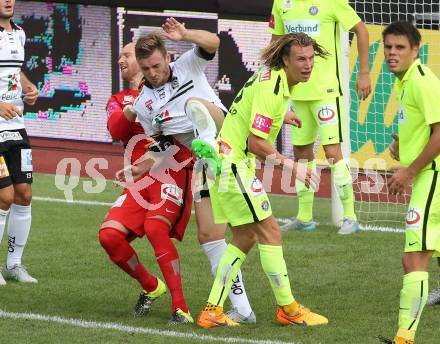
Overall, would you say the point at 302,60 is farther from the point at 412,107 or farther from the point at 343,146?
the point at 343,146

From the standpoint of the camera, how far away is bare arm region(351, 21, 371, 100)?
10.4m

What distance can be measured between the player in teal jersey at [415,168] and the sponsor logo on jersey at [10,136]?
132 inches

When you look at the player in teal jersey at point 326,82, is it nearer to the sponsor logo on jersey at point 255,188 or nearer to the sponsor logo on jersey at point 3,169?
the sponsor logo on jersey at point 3,169

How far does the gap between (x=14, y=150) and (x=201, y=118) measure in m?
2.00

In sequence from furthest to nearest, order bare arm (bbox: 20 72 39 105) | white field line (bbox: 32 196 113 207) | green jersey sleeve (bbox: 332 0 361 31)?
1. white field line (bbox: 32 196 113 207)
2. green jersey sleeve (bbox: 332 0 361 31)
3. bare arm (bbox: 20 72 39 105)

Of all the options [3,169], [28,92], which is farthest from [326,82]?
[3,169]

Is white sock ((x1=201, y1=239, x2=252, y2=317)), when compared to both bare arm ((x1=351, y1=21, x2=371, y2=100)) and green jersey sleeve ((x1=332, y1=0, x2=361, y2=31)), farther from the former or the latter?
green jersey sleeve ((x1=332, y1=0, x2=361, y2=31))

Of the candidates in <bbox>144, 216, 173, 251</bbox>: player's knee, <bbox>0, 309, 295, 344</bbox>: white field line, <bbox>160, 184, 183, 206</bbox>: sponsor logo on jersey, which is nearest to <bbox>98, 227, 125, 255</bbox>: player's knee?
<bbox>144, 216, 173, 251</bbox>: player's knee

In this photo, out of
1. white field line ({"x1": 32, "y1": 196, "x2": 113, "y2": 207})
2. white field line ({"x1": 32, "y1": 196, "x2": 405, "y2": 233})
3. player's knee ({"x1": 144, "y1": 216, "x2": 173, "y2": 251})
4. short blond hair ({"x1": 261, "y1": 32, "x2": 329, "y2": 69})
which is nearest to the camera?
short blond hair ({"x1": 261, "y1": 32, "x2": 329, "y2": 69})

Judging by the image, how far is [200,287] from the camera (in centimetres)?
866

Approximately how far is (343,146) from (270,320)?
13.9 ft

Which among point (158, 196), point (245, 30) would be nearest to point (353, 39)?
point (245, 30)

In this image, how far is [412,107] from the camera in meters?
6.70

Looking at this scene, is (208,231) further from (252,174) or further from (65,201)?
(65,201)
